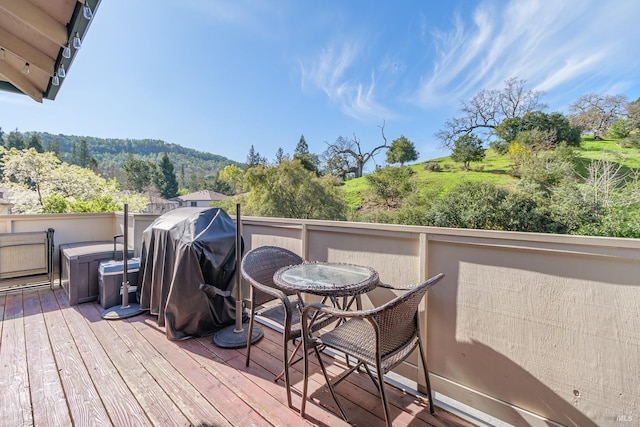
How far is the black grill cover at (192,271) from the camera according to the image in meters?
2.32

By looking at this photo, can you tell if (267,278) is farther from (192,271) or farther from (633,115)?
(633,115)

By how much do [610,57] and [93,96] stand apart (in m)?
23.2

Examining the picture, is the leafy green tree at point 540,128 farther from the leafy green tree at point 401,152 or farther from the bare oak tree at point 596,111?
the leafy green tree at point 401,152

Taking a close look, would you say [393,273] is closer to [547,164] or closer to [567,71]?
[547,164]

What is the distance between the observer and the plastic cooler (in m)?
3.06

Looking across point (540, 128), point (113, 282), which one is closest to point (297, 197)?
point (113, 282)

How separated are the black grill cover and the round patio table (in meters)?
0.83

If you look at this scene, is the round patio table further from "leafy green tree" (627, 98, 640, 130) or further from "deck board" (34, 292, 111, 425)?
"leafy green tree" (627, 98, 640, 130)

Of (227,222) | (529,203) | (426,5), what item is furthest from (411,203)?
(227,222)

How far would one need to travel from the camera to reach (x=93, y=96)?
796cm

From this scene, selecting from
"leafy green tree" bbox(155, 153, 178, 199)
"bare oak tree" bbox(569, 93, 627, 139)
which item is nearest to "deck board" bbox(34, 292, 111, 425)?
"bare oak tree" bbox(569, 93, 627, 139)

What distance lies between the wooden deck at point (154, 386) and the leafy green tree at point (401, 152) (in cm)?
2027

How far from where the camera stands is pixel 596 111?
17344mm

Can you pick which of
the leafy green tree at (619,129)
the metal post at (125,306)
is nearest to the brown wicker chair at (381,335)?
the metal post at (125,306)
